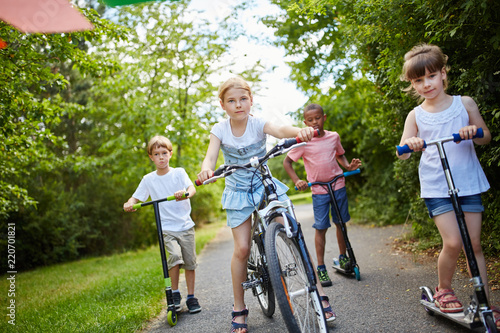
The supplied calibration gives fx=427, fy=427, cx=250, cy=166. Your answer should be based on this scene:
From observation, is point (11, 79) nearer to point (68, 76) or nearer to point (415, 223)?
point (415, 223)

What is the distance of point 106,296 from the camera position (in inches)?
233

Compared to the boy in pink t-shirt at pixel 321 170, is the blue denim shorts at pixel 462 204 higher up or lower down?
lower down

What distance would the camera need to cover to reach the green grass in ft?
14.5

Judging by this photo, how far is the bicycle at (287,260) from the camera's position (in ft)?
9.13

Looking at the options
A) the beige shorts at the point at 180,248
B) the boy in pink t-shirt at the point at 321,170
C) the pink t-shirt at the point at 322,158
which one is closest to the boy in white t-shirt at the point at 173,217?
the beige shorts at the point at 180,248

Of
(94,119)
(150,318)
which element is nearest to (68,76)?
(94,119)

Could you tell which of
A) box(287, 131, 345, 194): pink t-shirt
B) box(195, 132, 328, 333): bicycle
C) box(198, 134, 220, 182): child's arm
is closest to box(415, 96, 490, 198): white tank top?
box(195, 132, 328, 333): bicycle

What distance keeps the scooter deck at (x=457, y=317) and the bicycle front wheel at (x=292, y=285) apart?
0.94 meters

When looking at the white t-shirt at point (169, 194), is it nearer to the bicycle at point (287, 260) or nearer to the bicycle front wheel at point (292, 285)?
the bicycle at point (287, 260)

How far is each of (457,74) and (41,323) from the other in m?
5.13

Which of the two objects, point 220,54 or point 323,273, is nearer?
point 323,273

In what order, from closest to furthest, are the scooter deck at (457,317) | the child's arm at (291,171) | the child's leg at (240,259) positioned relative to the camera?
the scooter deck at (457,317) → the child's leg at (240,259) → the child's arm at (291,171)

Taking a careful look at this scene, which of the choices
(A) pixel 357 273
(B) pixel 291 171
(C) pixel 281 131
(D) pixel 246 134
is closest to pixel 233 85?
(D) pixel 246 134

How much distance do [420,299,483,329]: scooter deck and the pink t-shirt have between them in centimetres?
188
